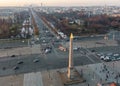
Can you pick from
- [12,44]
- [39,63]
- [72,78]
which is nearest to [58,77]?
[72,78]

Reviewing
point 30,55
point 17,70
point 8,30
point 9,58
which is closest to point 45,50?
point 30,55

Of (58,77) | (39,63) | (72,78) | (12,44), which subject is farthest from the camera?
(12,44)

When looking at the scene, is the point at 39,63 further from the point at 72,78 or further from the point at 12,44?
the point at 12,44

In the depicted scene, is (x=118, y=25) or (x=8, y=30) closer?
(x=8, y=30)

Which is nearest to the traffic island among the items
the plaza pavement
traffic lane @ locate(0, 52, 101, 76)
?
the plaza pavement

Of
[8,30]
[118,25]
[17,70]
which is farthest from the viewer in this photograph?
[118,25]

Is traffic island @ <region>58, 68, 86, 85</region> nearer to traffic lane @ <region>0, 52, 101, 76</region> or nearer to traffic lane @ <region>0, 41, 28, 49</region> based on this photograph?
traffic lane @ <region>0, 52, 101, 76</region>

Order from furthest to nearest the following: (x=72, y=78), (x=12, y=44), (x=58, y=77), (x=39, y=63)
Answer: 1. (x=12, y=44)
2. (x=39, y=63)
3. (x=58, y=77)
4. (x=72, y=78)

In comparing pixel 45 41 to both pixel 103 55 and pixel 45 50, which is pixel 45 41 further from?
pixel 103 55

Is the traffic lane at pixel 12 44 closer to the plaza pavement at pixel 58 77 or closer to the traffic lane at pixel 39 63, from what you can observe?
the traffic lane at pixel 39 63

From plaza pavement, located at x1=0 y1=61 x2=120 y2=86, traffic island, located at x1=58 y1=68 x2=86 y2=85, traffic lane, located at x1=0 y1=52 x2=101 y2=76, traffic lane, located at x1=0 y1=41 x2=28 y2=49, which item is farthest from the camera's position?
traffic lane, located at x1=0 y1=41 x2=28 y2=49

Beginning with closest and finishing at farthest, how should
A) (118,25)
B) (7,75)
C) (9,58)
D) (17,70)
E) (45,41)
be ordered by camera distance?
(7,75) → (17,70) → (9,58) → (45,41) → (118,25)
